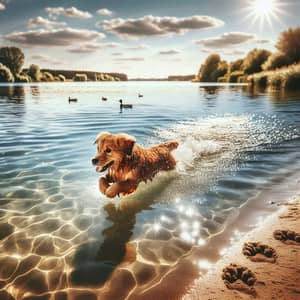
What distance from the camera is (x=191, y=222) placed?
450cm

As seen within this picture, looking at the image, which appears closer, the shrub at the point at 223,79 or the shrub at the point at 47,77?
the shrub at the point at 223,79

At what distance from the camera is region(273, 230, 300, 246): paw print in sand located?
145 inches

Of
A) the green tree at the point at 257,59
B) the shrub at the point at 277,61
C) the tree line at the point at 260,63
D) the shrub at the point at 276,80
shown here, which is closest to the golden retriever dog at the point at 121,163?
the tree line at the point at 260,63

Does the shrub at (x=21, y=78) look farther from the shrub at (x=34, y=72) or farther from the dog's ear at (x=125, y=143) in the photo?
the dog's ear at (x=125, y=143)

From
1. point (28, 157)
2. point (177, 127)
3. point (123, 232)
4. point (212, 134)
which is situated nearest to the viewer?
point (123, 232)

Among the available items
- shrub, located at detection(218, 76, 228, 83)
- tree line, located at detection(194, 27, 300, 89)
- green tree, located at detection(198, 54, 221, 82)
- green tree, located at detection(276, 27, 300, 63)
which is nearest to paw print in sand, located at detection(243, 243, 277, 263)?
tree line, located at detection(194, 27, 300, 89)

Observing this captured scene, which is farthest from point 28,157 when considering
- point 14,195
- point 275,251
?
point 275,251

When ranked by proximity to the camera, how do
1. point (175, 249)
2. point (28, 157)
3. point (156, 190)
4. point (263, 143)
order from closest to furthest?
1. point (175, 249)
2. point (156, 190)
3. point (28, 157)
4. point (263, 143)

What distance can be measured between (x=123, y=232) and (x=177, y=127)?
993cm

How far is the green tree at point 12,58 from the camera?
130500 millimetres

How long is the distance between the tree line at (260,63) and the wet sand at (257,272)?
35926 millimetres

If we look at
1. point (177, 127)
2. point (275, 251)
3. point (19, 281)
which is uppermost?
point (177, 127)

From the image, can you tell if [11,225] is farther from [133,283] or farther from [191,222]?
[191,222]

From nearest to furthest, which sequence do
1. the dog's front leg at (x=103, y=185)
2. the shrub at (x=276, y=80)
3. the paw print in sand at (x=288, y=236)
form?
the paw print in sand at (x=288, y=236) < the dog's front leg at (x=103, y=185) < the shrub at (x=276, y=80)
